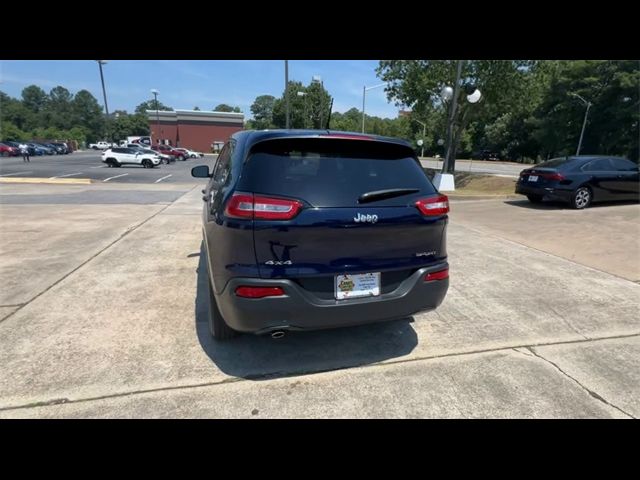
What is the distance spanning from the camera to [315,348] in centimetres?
312

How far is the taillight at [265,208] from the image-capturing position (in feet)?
7.45

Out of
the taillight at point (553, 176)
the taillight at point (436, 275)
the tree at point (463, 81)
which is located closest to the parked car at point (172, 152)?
the tree at point (463, 81)

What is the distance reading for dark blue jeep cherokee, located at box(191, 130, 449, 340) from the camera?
2314 millimetres

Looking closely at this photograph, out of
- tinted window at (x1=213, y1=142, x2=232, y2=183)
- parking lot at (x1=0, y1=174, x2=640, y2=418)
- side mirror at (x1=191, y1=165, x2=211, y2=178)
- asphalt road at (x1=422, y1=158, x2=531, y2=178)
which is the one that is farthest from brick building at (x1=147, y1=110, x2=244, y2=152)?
tinted window at (x1=213, y1=142, x2=232, y2=183)

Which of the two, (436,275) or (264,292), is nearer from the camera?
(264,292)

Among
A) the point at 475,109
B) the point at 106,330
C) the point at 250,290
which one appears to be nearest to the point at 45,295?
the point at 106,330

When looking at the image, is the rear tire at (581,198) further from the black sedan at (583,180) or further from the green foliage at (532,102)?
the green foliage at (532,102)

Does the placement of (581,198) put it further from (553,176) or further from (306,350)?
(306,350)

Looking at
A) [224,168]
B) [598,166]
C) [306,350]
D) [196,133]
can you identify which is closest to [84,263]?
[224,168]

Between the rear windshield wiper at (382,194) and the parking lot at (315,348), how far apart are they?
1.34 meters

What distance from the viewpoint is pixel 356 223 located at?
240 cm

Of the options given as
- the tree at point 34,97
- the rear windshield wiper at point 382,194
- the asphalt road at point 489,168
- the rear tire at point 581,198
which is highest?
the tree at point 34,97

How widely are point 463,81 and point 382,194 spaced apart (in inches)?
881
